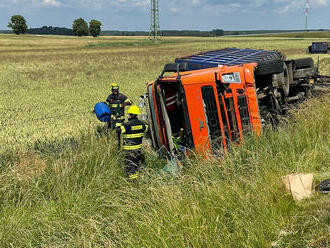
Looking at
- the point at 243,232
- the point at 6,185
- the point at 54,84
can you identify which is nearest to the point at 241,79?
the point at 243,232

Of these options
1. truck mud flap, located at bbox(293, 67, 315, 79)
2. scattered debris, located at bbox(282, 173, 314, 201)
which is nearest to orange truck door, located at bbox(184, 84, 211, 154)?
scattered debris, located at bbox(282, 173, 314, 201)

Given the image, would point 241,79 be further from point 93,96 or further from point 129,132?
point 93,96

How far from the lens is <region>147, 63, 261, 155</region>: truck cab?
5549 millimetres

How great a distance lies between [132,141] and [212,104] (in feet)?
5.06

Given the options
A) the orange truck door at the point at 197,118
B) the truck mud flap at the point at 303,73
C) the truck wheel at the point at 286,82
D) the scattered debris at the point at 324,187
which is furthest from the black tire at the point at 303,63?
the scattered debris at the point at 324,187

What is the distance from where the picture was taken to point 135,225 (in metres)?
3.52

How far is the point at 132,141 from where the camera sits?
5758 mm

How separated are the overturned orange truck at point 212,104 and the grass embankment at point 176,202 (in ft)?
2.01

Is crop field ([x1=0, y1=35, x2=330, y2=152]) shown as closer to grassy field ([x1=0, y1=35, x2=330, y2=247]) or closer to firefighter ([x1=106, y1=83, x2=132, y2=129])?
firefighter ([x1=106, y1=83, x2=132, y2=129])

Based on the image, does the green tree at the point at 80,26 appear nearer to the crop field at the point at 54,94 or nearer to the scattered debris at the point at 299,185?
the crop field at the point at 54,94

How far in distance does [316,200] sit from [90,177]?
316cm

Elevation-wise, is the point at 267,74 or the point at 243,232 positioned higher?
the point at 267,74

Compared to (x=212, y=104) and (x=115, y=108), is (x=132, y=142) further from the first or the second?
(x=115, y=108)

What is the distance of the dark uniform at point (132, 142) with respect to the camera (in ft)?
18.3
